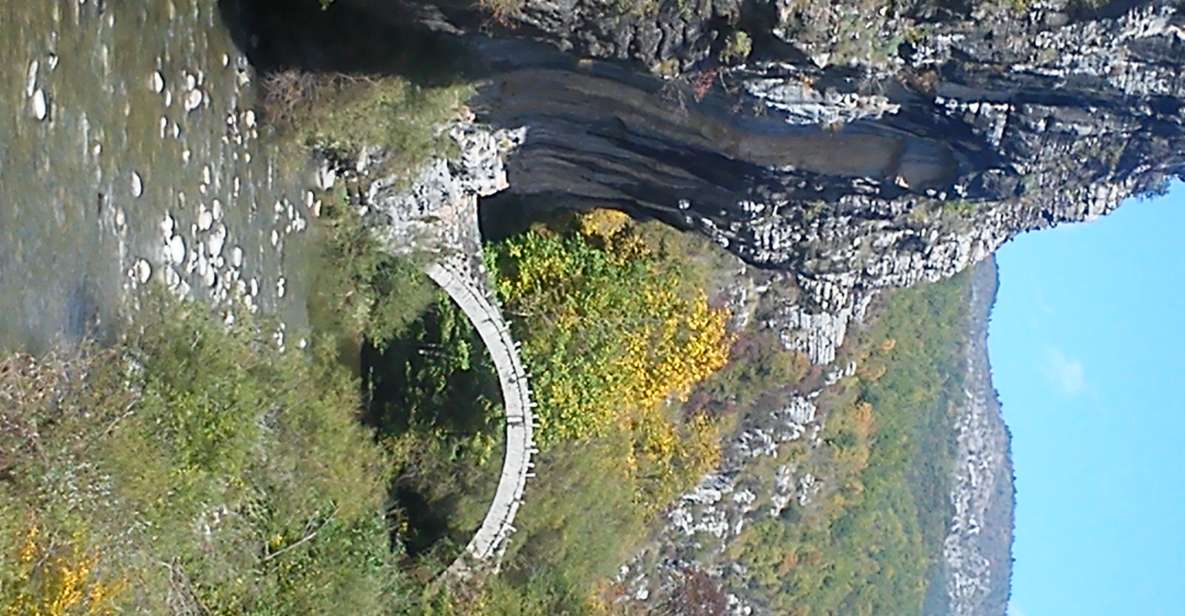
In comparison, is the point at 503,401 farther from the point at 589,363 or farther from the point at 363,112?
the point at 363,112

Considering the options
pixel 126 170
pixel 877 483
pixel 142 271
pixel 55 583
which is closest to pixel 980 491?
pixel 877 483

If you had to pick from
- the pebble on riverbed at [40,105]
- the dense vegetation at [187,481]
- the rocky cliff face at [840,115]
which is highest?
the rocky cliff face at [840,115]

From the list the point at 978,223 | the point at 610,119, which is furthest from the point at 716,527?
the point at 610,119

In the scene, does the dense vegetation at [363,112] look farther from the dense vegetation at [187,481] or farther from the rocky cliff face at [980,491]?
the rocky cliff face at [980,491]

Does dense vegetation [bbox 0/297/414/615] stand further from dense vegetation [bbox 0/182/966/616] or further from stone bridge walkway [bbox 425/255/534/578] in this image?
stone bridge walkway [bbox 425/255/534/578]

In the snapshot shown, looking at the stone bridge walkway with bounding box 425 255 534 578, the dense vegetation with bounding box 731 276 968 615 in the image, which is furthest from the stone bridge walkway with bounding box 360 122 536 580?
the dense vegetation with bounding box 731 276 968 615

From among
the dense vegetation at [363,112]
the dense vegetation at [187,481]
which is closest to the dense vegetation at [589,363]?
the dense vegetation at [187,481]

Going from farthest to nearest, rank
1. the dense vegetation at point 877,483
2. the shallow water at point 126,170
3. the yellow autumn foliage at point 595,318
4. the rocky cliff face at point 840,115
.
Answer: the dense vegetation at point 877,483 < the yellow autumn foliage at point 595,318 < the rocky cliff face at point 840,115 < the shallow water at point 126,170
